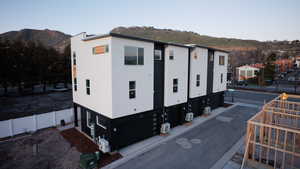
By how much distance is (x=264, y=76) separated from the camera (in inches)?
1487

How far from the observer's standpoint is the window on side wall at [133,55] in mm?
9328

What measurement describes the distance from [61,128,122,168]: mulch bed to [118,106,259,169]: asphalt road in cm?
103

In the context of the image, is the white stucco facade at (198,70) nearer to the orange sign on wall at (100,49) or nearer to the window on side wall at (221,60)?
the window on side wall at (221,60)

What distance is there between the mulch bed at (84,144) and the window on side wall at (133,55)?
222 inches

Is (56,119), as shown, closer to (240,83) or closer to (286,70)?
(240,83)

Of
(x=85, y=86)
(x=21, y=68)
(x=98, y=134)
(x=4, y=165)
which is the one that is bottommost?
(x=4, y=165)

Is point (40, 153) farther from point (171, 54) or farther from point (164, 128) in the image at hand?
point (171, 54)

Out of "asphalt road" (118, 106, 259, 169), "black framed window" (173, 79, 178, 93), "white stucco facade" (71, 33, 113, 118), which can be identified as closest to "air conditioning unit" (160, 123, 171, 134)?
"asphalt road" (118, 106, 259, 169)

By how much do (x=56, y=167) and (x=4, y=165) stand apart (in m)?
2.97

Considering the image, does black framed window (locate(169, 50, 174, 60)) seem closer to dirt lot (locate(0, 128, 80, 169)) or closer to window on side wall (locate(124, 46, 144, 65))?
window on side wall (locate(124, 46, 144, 65))

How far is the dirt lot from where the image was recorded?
8.27m

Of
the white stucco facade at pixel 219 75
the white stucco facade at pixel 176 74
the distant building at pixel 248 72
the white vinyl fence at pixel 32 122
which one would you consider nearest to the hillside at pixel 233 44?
the distant building at pixel 248 72

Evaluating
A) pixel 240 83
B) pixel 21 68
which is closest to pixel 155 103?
pixel 21 68

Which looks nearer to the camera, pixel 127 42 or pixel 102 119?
pixel 127 42
